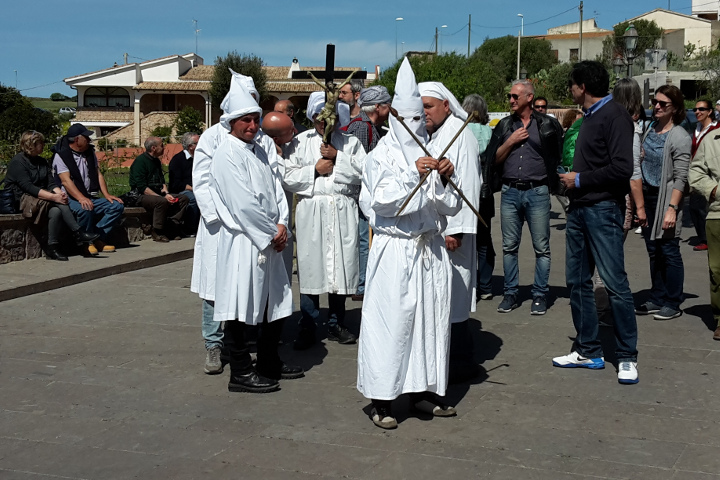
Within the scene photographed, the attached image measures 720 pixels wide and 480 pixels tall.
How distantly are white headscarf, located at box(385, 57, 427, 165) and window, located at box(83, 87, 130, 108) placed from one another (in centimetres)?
8702

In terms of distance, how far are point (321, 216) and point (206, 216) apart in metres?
1.17

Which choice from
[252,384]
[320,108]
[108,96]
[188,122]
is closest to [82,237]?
[320,108]

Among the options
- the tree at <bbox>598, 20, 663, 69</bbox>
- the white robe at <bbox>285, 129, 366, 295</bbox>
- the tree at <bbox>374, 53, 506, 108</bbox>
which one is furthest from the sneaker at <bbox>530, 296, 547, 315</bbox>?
the tree at <bbox>598, 20, 663, 69</bbox>

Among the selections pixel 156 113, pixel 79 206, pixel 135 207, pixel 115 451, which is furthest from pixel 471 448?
pixel 156 113

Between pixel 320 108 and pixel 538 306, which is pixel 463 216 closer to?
pixel 320 108

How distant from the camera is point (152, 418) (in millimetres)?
5758

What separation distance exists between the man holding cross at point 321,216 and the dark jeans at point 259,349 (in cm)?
92

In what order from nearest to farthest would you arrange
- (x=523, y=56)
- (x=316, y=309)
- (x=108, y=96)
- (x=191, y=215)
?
(x=316, y=309) → (x=191, y=215) → (x=108, y=96) → (x=523, y=56)

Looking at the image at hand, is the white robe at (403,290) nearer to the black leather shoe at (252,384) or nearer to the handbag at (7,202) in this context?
the black leather shoe at (252,384)

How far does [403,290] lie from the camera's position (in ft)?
18.0

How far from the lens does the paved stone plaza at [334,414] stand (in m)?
4.91

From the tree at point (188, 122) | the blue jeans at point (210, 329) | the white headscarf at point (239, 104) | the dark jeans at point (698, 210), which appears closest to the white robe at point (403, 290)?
the white headscarf at point (239, 104)

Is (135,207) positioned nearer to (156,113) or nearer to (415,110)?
(415,110)

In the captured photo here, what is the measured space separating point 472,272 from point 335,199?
1526mm
